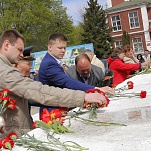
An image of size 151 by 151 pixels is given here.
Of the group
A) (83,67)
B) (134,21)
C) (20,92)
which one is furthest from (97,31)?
(20,92)

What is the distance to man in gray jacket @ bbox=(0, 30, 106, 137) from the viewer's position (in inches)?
85.1

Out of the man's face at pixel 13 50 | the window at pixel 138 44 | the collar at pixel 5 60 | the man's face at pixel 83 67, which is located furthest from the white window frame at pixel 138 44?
the collar at pixel 5 60

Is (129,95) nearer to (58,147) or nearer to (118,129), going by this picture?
(118,129)

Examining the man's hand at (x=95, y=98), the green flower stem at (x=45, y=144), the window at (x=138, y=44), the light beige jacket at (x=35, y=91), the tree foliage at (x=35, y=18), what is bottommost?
the green flower stem at (x=45, y=144)

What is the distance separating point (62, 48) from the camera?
3.41 m

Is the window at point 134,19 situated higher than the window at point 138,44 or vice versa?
the window at point 134,19

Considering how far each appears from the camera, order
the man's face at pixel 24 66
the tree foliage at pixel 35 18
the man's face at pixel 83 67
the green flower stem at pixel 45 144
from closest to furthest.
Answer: the green flower stem at pixel 45 144 < the man's face at pixel 24 66 < the man's face at pixel 83 67 < the tree foliage at pixel 35 18

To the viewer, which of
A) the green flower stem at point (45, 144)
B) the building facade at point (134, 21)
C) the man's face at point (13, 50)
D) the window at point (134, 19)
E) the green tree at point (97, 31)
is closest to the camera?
the green flower stem at point (45, 144)

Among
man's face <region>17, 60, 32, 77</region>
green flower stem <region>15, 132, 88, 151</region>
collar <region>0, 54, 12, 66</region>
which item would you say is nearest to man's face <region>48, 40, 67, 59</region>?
man's face <region>17, 60, 32, 77</region>

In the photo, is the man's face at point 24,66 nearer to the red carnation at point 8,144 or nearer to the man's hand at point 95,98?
the man's hand at point 95,98

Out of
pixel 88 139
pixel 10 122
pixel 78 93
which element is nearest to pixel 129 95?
pixel 78 93

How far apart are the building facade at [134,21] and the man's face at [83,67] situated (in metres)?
39.9

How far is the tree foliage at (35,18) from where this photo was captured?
31.3m

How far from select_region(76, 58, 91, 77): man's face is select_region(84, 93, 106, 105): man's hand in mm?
1263
